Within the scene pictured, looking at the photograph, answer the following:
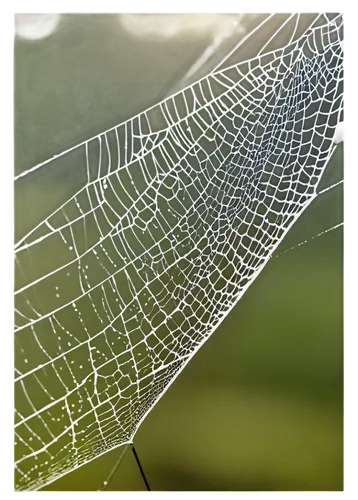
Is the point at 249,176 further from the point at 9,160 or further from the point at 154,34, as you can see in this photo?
the point at 9,160

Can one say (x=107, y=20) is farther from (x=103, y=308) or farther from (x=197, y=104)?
(x=103, y=308)

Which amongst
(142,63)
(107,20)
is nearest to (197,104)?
(142,63)

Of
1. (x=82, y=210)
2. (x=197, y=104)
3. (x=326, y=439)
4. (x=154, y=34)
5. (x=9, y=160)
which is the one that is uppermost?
(x=154, y=34)

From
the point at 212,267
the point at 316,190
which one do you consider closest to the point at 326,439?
the point at 212,267

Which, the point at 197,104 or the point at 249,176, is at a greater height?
the point at 197,104

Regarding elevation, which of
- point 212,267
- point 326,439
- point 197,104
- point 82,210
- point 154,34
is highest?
point 154,34

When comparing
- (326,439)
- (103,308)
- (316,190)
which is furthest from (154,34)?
(326,439)

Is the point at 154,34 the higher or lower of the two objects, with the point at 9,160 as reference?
higher
